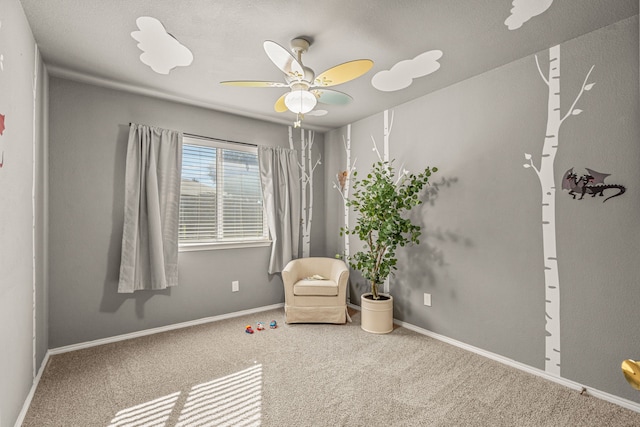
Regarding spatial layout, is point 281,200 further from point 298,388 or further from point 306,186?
point 298,388

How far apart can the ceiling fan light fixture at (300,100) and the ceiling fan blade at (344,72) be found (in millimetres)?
118

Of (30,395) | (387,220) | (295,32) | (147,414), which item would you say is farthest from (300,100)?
(30,395)

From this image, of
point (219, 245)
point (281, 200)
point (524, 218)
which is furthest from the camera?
point (281, 200)

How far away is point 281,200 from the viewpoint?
4.05 meters

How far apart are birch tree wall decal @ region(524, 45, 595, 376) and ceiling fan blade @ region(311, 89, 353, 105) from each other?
148 cm

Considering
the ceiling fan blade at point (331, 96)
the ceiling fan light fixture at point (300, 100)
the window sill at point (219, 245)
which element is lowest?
the window sill at point (219, 245)

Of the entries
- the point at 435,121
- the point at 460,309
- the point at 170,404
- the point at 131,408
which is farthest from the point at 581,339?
the point at 131,408

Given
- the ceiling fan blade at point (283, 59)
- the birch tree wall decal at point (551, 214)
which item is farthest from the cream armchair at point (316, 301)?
the ceiling fan blade at point (283, 59)

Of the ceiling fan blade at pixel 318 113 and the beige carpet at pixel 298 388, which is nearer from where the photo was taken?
the beige carpet at pixel 298 388

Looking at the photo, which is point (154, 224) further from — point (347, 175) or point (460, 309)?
point (460, 309)

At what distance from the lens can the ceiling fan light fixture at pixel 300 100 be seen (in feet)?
7.09

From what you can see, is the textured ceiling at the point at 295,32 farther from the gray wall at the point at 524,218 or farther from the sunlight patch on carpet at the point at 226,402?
the sunlight patch on carpet at the point at 226,402

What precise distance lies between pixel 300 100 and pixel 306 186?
226cm

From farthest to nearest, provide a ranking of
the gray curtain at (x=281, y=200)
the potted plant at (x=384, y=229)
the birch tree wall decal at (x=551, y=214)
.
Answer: the gray curtain at (x=281, y=200) → the potted plant at (x=384, y=229) → the birch tree wall decal at (x=551, y=214)
